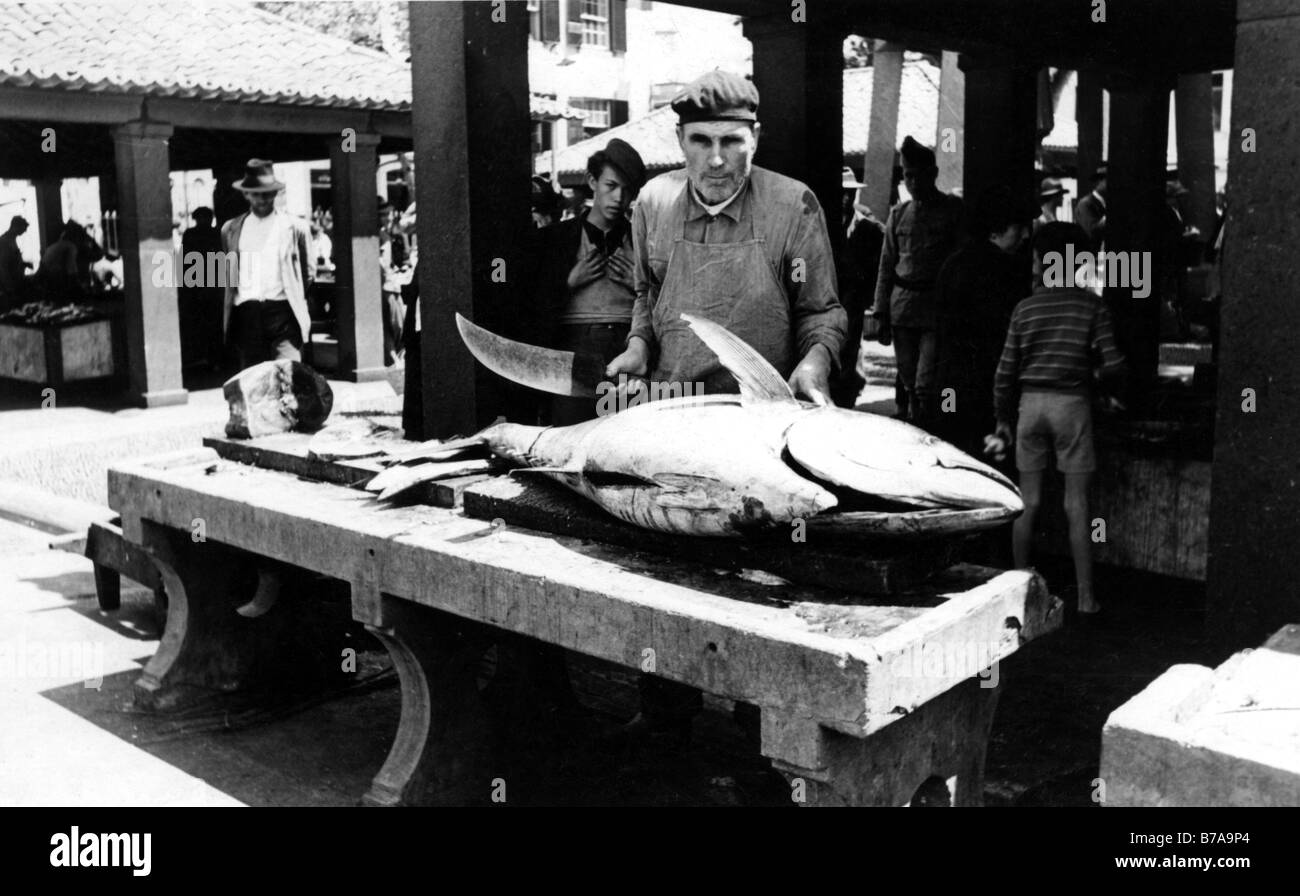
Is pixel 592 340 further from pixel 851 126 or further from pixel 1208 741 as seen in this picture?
pixel 851 126

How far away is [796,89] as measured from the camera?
24.6 feet

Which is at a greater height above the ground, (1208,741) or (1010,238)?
(1010,238)

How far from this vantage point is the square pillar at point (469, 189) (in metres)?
5.02

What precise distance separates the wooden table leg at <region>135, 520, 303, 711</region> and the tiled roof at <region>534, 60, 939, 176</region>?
14250 mm

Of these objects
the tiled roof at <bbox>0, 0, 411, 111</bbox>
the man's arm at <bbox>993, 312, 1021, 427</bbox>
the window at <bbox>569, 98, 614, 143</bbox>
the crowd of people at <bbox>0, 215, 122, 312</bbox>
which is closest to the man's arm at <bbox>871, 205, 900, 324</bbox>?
the man's arm at <bbox>993, 312, 1021, 427</bbox>

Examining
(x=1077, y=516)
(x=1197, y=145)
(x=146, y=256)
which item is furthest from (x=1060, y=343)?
(x=1197, y=145)

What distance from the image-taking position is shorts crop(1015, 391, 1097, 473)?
582 cm

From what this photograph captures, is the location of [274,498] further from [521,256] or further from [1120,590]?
[1120,590]

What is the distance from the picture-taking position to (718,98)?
3734 millimetres

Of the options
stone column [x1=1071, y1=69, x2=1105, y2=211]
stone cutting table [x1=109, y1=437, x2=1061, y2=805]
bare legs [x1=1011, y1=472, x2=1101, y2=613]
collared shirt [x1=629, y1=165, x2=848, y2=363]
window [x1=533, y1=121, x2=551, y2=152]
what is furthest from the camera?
window [x1=533, y1=121, x2=551, y2=152]

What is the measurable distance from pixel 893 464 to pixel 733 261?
121 cm

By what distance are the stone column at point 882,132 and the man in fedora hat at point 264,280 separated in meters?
7.64

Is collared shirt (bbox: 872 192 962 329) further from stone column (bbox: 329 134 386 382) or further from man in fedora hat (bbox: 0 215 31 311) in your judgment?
man in fedora hat (bbox: 0 215 31 311)

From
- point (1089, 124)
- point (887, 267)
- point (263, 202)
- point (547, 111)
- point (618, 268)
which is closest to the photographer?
point (618, 268)
